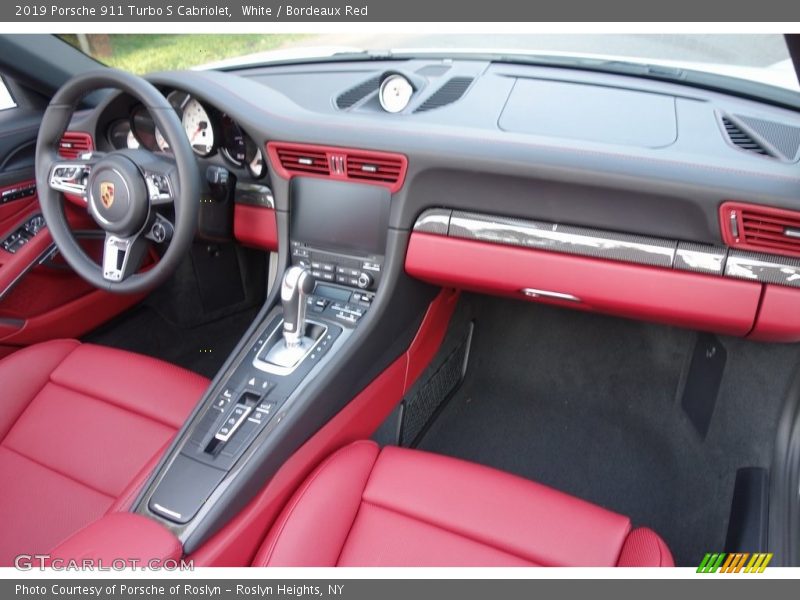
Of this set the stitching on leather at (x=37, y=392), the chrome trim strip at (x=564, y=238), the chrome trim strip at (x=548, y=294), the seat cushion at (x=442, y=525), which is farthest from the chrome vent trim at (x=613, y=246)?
the stitching on leather at (x=37, y=392)

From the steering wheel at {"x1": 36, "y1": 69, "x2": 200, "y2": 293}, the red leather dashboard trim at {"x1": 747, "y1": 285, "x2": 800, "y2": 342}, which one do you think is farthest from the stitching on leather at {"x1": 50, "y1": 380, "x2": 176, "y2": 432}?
the red leather dashboard trim at {"x1": 747, "y1": 285, "x2": 800, "y2": 342}

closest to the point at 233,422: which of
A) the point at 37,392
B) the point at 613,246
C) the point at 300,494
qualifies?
the point at 300,494

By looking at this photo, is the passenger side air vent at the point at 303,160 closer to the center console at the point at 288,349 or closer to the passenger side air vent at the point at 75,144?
the center console at the point at 288,349

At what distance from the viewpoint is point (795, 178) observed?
1.19m

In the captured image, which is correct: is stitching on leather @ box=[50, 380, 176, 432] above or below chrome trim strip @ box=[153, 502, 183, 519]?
below

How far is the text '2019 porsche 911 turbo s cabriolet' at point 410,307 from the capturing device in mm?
1234

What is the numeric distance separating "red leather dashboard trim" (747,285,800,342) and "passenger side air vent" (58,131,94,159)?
5.90 ft

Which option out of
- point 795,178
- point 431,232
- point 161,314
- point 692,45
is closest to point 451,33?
point 692,45

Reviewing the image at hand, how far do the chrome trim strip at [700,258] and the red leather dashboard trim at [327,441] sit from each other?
0.71 m

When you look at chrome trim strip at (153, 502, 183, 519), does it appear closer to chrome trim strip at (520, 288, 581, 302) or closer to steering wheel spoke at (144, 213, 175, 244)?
steering wheel spoke at (144, 213, 175, 244)

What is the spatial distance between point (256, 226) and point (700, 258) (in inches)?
45.4

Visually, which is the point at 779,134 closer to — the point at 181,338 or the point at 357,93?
the point at 357,93

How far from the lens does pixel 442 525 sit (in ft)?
4.01

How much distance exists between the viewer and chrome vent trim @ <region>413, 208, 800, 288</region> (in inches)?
50.4
